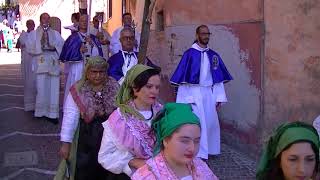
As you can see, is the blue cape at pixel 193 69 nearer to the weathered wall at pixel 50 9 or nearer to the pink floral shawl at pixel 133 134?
the pink floral shawl at pixel 133 134

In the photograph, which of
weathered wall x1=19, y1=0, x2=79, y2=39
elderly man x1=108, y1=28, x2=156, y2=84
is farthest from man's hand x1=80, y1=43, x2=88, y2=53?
weathered wall x1=19, y1=0, x2=79, y2=39

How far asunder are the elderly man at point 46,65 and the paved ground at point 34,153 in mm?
269

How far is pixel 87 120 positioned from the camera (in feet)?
15.3

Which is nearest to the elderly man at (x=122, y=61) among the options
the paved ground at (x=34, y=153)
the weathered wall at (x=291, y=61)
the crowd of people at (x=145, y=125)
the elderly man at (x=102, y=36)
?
the crowd of people at (x=145, y=125)

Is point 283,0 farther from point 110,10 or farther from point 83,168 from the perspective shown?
point 110,10

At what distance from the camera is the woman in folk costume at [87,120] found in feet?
15.2

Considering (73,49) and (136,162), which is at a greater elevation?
(73,49)

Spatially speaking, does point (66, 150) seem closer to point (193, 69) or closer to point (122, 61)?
point (122, 61)

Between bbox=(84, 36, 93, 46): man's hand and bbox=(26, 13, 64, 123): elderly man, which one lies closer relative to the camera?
bbox=(84, 36, 93, 46): man's hand

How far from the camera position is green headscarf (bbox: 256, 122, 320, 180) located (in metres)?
2.69

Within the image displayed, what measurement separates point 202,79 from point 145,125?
12.9 ft

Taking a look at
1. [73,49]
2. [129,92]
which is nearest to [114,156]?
[129,92]

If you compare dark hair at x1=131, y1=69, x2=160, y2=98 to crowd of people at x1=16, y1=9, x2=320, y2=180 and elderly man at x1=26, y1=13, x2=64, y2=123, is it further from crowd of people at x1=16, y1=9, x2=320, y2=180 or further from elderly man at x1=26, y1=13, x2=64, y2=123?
elderly man at x1=26, y1=13, x2=64, y2=123

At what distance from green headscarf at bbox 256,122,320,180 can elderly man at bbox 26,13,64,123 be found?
309 inches
